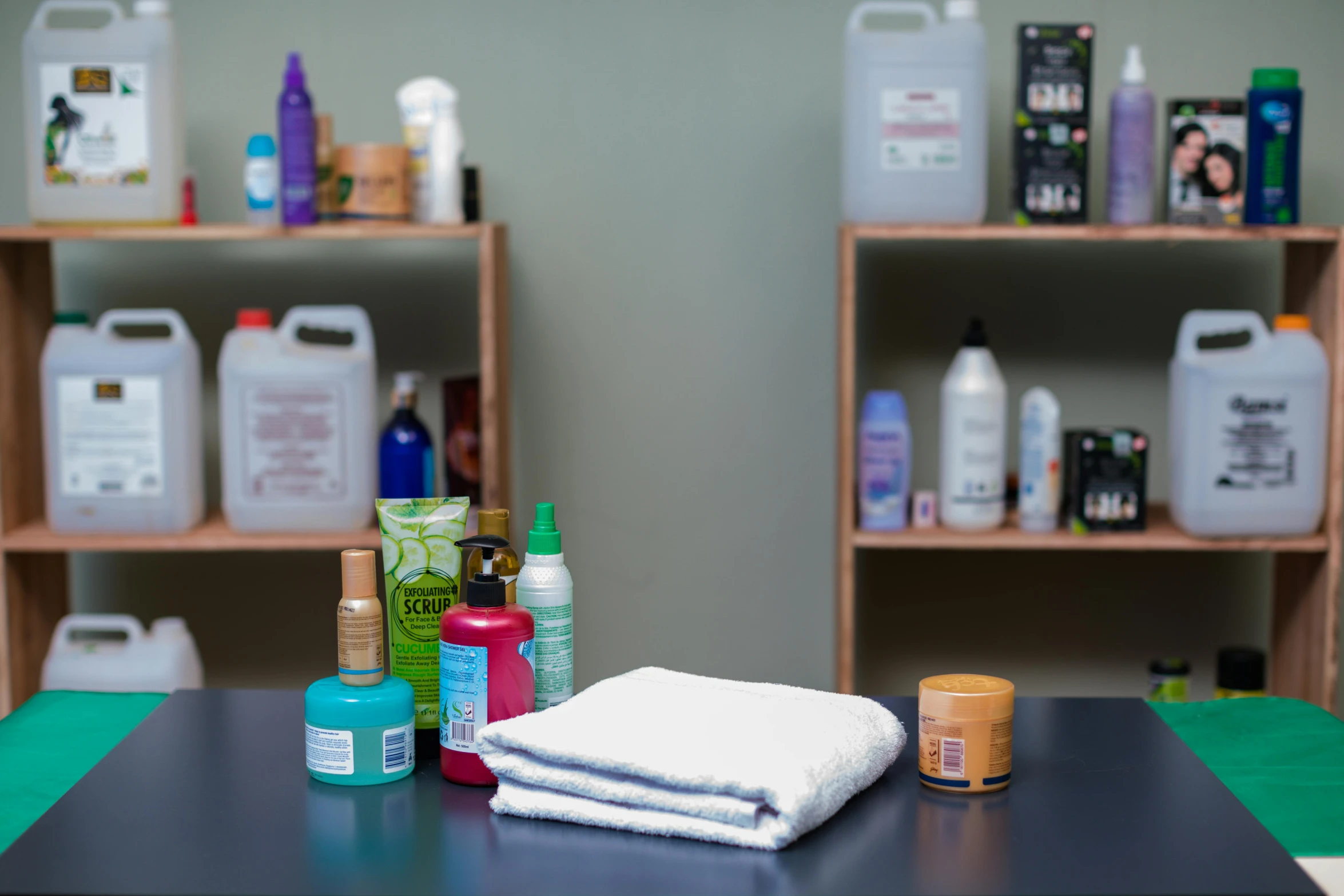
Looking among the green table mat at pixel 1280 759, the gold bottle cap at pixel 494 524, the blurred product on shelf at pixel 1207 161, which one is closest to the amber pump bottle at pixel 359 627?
the gold bottle cap at pixel 494 524

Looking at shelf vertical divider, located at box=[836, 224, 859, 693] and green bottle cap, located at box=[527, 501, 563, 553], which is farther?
shelf vertical divider, located at box=[836, 224, 859, 693]

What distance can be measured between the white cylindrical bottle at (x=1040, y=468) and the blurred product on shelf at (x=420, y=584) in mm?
1373

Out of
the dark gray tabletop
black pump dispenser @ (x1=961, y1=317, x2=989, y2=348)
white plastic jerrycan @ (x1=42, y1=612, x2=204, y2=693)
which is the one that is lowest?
white plastic jerrycan @ (x1=42, y1=612, x2=204, y2=693)

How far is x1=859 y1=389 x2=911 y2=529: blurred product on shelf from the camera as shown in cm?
214

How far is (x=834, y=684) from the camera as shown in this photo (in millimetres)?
2445

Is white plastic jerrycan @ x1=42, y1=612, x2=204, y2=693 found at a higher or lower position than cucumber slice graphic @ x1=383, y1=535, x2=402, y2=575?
lower

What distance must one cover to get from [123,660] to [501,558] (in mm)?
1465

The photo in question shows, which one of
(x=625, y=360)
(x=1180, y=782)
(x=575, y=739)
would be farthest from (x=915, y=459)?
(x=575, y=739)

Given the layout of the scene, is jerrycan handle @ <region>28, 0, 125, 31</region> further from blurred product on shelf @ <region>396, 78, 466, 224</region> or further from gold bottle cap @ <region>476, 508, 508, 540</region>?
gold bottle cap @ <region>476, 508, 508, 540</region>

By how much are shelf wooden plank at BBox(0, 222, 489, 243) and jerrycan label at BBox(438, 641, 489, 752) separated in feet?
4.07

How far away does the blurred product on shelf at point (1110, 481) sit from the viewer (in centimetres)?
213

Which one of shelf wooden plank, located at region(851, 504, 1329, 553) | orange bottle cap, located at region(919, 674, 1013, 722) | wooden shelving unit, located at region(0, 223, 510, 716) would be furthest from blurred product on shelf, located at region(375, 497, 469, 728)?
shelf wooden plank, located at region(851, 504, 1329, 553)

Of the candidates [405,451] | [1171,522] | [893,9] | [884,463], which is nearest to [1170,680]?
[1171,522]

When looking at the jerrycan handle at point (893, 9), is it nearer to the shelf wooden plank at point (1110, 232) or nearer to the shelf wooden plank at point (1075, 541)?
the shelf wooden plank at point (1110, 232)
